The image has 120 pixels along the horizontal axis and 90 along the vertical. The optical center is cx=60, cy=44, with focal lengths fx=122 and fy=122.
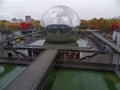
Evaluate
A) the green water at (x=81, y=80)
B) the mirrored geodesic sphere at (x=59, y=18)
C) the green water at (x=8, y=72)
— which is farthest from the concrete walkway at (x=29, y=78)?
the mirrored geodesic sphere at (x=59, y=18)

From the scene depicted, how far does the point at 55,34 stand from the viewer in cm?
1349

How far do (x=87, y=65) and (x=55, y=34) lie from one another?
623 centimetres

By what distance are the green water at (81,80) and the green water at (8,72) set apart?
2320 mm

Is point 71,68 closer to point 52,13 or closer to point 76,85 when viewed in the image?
point 76,85

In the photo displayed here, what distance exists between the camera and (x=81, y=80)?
7004mm

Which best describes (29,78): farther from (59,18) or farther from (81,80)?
(59,18)

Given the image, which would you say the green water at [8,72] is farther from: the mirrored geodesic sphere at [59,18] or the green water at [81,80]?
the mirrored geodesic sphere at [59,18]

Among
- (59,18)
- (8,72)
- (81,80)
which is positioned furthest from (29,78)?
(59,18)

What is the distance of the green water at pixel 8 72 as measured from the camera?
7.00 metres

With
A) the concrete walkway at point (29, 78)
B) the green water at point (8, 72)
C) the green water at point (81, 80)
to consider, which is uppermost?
the concrete walkway at point (29, 78)

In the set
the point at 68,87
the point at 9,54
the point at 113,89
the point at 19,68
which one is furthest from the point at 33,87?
the point at 9,54

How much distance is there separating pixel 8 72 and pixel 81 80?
4.68 m

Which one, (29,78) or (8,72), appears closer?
(29,78)

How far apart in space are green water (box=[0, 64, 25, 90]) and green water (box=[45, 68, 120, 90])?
7.61 ft
